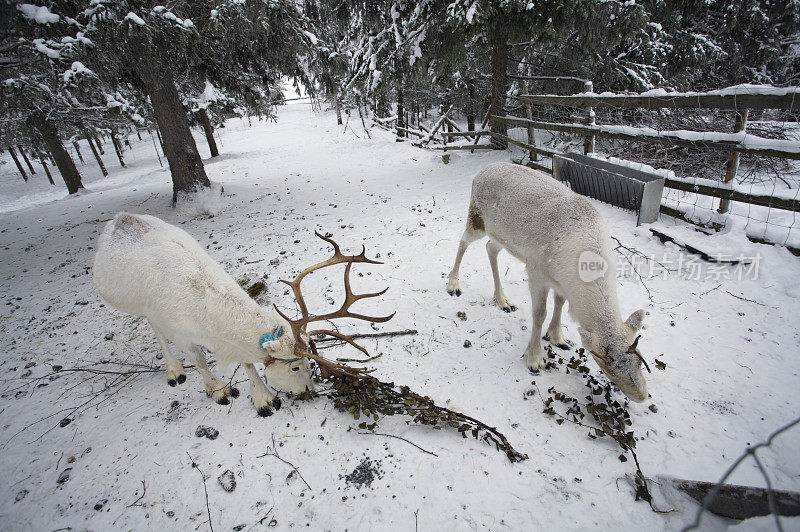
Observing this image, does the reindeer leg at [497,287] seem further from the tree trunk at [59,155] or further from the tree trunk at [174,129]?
the tree trunk at [59,155]

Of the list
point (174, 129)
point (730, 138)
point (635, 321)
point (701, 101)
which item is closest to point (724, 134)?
point (730, 138)

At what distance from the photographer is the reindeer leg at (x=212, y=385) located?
354 cm

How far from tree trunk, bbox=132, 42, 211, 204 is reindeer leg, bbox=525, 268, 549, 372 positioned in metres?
8.75

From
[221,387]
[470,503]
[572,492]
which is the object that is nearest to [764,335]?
[572,492]

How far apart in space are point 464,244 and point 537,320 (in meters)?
1.70

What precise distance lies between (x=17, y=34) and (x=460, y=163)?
34.2ft

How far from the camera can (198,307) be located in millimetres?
3119

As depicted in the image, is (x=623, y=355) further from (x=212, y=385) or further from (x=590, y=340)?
(x=212, y=385)

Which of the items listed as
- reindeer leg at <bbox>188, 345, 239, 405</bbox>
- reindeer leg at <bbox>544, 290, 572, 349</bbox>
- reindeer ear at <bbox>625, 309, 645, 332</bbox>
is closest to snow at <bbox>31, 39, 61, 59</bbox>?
reindeer leg at <bbox>188, 345, 239, 405</bbox>

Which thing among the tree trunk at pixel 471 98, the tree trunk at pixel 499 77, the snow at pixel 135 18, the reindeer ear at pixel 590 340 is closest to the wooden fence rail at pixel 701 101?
the tree trunk at pixel 499 77

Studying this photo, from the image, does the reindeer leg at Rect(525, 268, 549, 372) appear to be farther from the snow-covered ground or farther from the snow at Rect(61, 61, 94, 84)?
the snow at Rect(61, 61, 94, 84)

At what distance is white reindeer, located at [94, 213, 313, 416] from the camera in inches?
122

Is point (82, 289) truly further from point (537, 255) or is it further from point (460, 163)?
point (460, 163)

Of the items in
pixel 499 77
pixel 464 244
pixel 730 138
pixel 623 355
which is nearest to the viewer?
pixel 623 355
